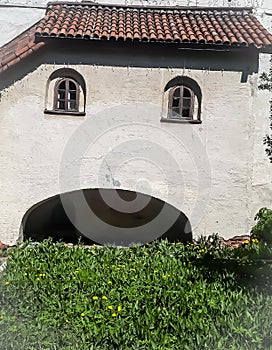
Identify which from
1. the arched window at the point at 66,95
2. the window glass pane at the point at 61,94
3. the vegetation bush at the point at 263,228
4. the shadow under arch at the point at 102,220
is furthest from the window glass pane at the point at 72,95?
the vegetation bush at the point at 263,228

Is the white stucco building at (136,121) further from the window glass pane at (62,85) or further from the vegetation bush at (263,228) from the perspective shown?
the vegetation bush at (263,228)

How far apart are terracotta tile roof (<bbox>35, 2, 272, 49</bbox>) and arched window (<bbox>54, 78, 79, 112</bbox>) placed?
0.94 metres

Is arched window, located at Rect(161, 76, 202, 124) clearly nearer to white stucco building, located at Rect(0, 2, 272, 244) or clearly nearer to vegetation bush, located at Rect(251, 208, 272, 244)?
white stucco building, located at Rect(0, 2, 272, 244)

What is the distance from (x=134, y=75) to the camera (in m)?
10.6

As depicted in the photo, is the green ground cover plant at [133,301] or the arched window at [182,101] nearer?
the green ground cover plant at [133,301]

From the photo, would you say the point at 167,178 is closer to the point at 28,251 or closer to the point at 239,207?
the point at 239,207

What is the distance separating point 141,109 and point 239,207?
2.78 meters

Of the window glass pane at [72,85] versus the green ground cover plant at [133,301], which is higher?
the window glass pane at [72,85]

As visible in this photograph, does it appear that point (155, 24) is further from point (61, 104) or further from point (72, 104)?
point (61, 104)

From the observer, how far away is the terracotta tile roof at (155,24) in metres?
10.3

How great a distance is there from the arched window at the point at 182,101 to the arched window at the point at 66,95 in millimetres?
A: 1778

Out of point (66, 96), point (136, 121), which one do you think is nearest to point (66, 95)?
point (66, 96)

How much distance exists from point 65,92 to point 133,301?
568 cm

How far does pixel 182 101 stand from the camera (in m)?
10.7
